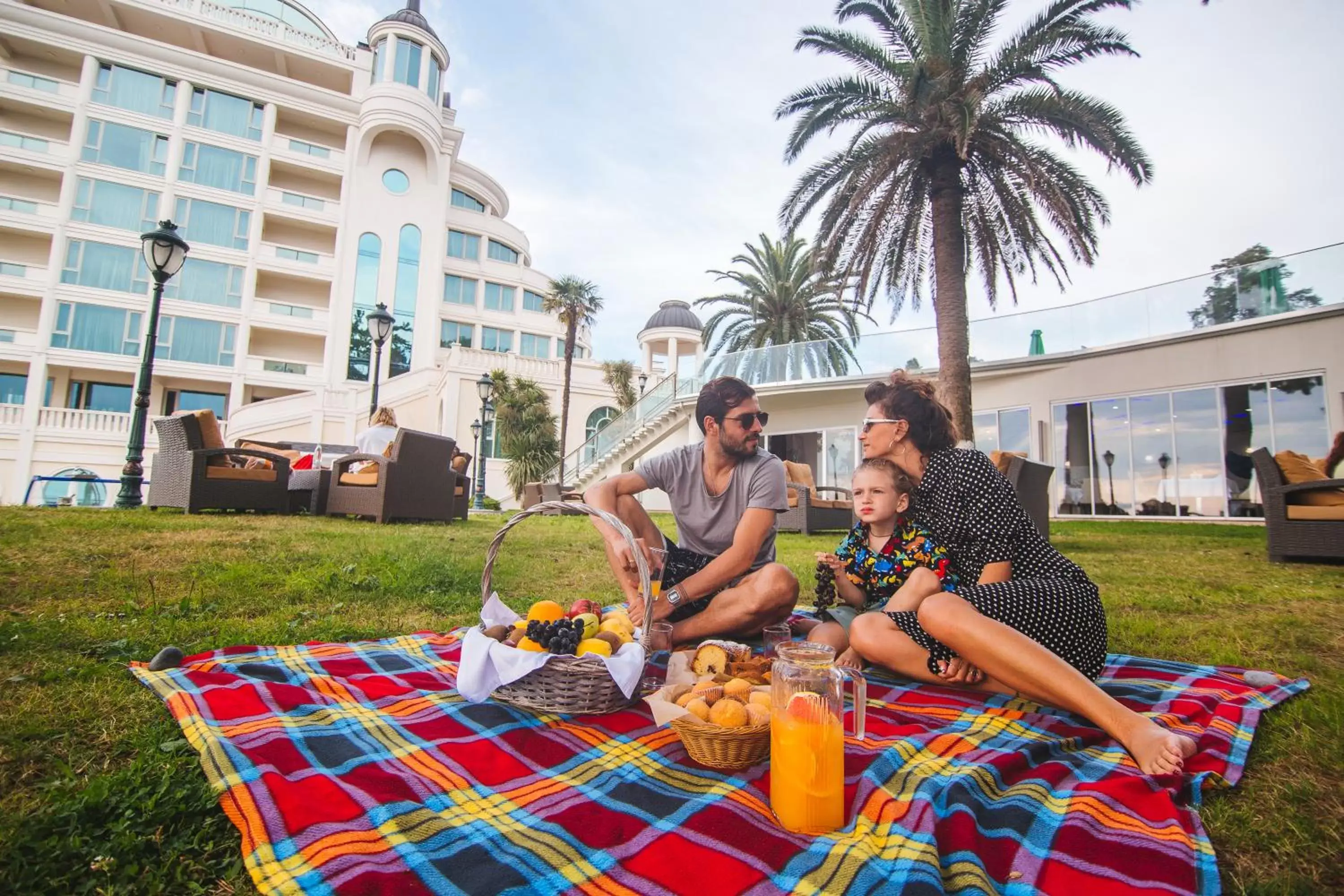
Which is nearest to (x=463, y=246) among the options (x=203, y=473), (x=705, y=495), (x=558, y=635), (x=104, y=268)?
(x=104, y=268)

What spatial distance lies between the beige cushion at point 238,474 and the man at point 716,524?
20.5 feet

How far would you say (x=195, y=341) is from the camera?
2428 centimetres

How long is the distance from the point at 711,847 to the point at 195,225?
32239 mm

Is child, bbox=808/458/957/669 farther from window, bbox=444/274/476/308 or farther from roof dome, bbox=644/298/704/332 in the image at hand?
window, bbox=444/274/476/308

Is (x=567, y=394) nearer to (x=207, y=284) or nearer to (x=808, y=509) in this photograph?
(x=808, y=509)

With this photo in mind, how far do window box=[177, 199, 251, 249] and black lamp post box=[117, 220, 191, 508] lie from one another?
853 inches

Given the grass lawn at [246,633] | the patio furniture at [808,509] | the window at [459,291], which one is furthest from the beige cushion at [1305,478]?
the window at [459,291]

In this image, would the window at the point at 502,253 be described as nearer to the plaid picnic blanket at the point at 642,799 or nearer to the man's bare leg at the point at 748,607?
the man's bare leg at the point at 748,607

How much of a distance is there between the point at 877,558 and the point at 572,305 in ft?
79.3

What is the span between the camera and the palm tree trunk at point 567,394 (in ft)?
73.3

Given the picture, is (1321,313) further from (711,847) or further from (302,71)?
(302,71)

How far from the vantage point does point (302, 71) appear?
2850 centimetres

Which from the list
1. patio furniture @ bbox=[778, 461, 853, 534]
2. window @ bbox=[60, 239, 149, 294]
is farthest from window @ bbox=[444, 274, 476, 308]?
patio furniture @ bbox=[778, 461, 853, 534]

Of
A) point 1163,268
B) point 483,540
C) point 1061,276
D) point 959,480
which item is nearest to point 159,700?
point 959,480
